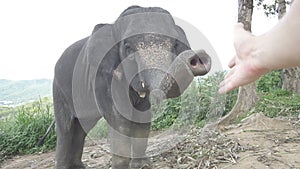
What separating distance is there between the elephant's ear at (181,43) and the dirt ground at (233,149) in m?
0.98

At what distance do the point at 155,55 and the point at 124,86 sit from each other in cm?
46

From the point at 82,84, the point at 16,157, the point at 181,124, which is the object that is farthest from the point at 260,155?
the point at 16,157

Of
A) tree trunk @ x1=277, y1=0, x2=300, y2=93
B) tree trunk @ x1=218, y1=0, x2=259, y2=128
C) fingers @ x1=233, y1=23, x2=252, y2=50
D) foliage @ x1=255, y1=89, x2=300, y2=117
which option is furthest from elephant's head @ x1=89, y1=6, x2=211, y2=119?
tree trunk @ x1=277, y1=0, x2=300, y2=93

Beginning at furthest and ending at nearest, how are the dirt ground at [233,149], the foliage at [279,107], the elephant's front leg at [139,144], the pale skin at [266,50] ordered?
the foliage at [279,107]
the dirt ground at [233,149]
the elephant's front leg at [139,144]
the pale skin at [266,50]

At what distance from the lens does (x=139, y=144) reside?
2.68 metres

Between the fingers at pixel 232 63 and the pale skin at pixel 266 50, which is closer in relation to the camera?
the pale skin at pixel 266 50

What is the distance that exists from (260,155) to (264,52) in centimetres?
198

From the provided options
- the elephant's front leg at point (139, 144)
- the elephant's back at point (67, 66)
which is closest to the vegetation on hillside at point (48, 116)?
the elephant's front leg at point (139, 144)

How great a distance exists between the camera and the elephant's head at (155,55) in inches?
68.4

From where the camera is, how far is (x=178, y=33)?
2158mm

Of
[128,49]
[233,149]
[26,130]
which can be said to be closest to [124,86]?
[128,49]

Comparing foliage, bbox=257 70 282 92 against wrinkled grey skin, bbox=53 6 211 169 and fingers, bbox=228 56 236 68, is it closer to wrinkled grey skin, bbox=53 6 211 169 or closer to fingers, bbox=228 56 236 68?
wrinkled grey skin, bbox=53 6 211 169

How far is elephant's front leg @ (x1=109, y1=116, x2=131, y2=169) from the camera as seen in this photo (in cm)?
243

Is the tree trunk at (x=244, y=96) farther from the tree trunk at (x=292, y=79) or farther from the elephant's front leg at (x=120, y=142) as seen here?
the tree trunk at (x=292, y=79)
